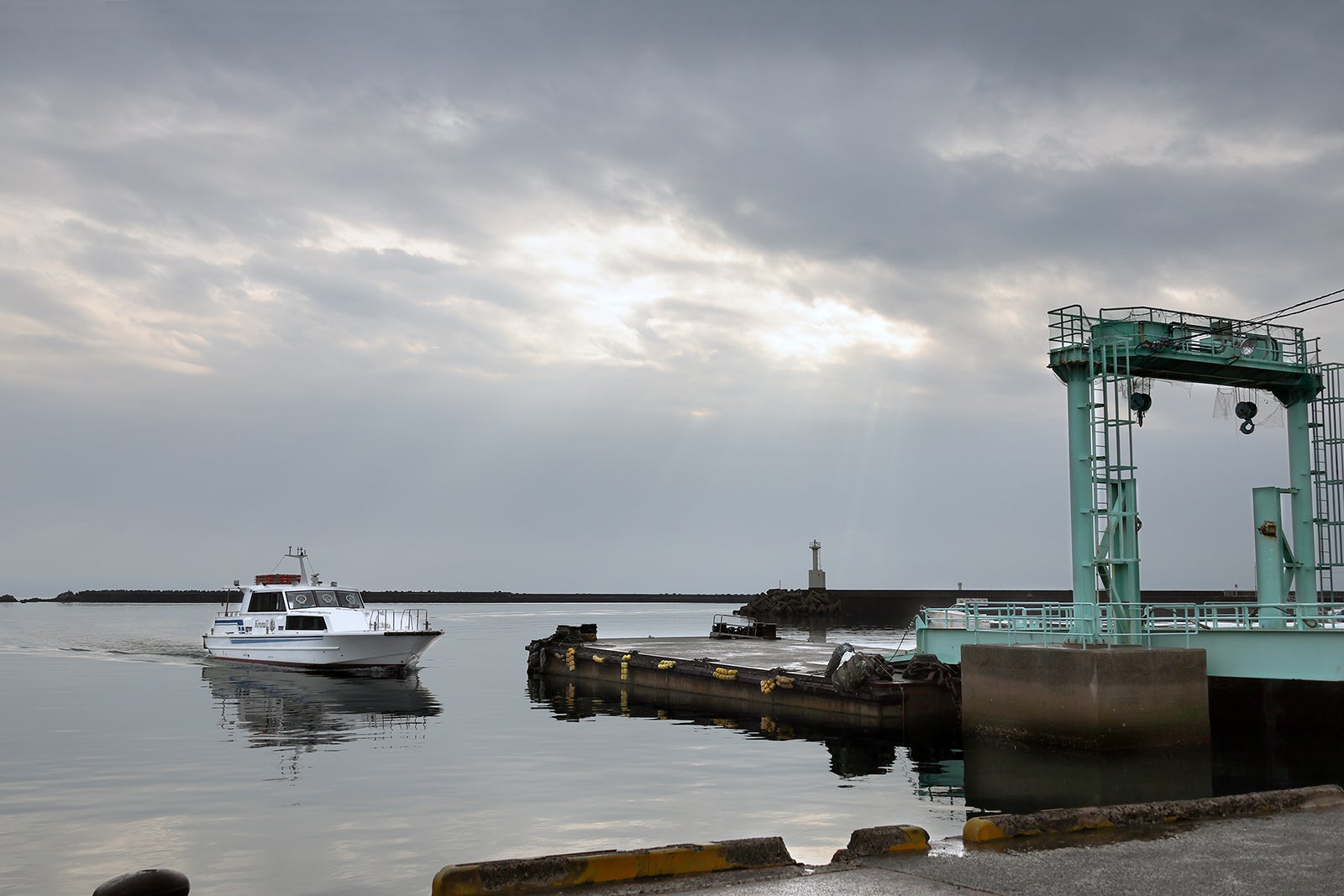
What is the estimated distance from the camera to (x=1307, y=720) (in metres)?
25.1

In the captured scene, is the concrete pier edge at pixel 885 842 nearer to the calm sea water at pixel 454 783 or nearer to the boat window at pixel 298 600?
the calm sea water at pixel 454 783

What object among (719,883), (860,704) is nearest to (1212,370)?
(860,704)

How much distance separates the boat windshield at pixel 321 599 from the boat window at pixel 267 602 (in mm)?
648

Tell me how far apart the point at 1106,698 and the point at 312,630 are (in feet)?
116

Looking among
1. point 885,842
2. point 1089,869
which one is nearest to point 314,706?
point 885,842

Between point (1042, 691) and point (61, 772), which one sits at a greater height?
point (1042, 691)

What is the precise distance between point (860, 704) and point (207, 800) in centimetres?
1599

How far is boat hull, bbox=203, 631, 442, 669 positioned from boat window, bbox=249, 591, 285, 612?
1404 mm

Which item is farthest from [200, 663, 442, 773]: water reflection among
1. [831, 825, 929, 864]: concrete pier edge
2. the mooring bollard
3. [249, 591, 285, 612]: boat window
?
[831, 825, 929, 864]: concrete pier edge

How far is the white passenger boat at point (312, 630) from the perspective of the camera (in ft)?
148

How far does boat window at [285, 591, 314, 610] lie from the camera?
4753 centimetres

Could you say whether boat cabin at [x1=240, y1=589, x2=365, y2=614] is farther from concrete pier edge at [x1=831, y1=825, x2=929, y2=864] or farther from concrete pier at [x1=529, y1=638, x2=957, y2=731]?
concrete pier edge at [x1=831, y1=825, x2=929, y2=864]

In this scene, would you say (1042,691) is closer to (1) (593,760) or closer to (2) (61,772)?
(1) (593,760)

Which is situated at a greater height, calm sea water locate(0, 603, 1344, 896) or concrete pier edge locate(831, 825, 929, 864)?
concrete pier edge locate(831, 825, 929, 864)
